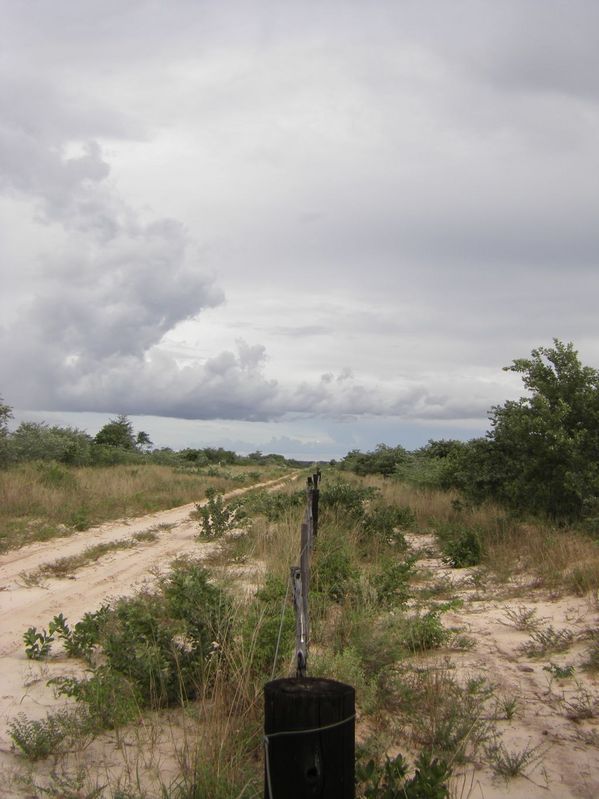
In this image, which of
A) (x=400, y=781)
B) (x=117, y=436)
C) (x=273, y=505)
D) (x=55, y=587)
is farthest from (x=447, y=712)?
(x=117, y=436)

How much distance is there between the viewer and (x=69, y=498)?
52.3 ft

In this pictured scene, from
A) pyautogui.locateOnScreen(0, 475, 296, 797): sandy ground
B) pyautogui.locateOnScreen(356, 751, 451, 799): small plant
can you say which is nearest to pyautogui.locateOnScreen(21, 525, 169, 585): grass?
pyautogui.locateOnScreen(0, 475, 296, 797): sandy ground

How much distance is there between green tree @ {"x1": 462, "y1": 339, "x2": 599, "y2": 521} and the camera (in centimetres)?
1258

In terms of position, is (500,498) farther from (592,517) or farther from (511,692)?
(511,692)

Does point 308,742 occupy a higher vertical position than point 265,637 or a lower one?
higher

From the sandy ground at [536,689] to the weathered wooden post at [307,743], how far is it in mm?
1576

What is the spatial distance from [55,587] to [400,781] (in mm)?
6281

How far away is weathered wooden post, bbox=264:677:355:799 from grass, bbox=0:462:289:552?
1010 cm

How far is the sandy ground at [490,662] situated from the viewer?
3.94 meters

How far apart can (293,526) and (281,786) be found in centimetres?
823

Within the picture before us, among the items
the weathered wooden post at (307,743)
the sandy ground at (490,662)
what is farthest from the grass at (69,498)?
the weathered wooden post at (307,743)

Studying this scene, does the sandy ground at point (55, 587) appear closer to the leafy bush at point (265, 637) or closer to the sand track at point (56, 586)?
A: the sand track at point (56, 586)

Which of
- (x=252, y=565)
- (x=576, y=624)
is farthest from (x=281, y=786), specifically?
(x=252, y=565)

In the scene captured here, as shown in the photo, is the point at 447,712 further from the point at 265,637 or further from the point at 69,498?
the point at 69,498
